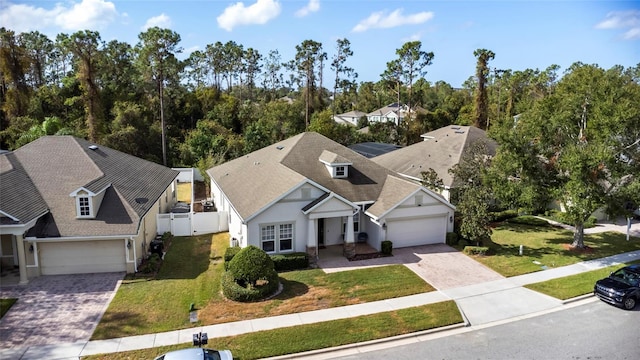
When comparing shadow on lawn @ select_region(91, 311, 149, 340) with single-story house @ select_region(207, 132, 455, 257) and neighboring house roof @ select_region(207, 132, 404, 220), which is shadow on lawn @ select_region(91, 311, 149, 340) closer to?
single-story house @ select_region(207, 132, 455, 257)

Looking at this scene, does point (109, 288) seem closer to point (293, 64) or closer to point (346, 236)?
point (346, 236)

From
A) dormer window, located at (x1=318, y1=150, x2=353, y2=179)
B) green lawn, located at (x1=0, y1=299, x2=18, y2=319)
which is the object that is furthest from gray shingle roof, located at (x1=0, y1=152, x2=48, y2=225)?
dormer window, located at (x1=318, y1=150, x2=353, y2=179)

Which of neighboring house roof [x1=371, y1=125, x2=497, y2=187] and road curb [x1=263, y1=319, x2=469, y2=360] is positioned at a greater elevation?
neighboring house roof [x1=371, y1=125, x2=497, y2=187]

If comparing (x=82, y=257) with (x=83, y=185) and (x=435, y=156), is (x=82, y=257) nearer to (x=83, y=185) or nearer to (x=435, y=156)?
(x=83, y=185)

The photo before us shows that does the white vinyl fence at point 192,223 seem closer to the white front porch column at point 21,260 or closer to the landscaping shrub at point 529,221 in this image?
the white front porch column at point 21,260

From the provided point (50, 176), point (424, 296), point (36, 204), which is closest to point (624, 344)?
point (424, 296)

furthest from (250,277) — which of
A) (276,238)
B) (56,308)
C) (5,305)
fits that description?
(5,305)
